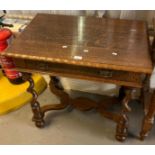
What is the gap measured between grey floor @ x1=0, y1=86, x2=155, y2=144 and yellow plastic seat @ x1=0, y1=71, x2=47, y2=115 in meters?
0.05

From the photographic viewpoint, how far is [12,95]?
1628 millimetres

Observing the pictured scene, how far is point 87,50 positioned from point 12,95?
33.3 inches

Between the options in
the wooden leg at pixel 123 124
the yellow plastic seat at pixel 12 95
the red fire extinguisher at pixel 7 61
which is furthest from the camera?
the yellow plastic seat at pixel 12 95

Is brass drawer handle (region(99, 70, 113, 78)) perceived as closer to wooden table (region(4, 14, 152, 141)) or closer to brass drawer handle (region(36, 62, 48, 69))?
wooden table (region(4, 14, 152, 141))

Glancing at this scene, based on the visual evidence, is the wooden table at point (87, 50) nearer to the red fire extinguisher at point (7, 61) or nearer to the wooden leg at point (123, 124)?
the wooden leg at point (123, 124)

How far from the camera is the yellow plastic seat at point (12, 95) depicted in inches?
63.6

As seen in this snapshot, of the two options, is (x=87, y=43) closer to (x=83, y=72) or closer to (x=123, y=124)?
(x=83, y=72)

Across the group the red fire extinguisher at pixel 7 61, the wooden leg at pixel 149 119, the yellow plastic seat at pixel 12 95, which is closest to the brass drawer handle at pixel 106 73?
the wooden leg at pixel 149 119

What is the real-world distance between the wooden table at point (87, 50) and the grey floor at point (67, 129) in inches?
9.2

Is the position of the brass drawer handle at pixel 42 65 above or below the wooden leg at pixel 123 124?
above

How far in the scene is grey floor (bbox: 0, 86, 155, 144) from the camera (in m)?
1.45

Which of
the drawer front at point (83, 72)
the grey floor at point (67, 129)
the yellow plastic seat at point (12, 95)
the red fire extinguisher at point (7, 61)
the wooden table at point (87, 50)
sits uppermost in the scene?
the wooden table at point (87, 50)
